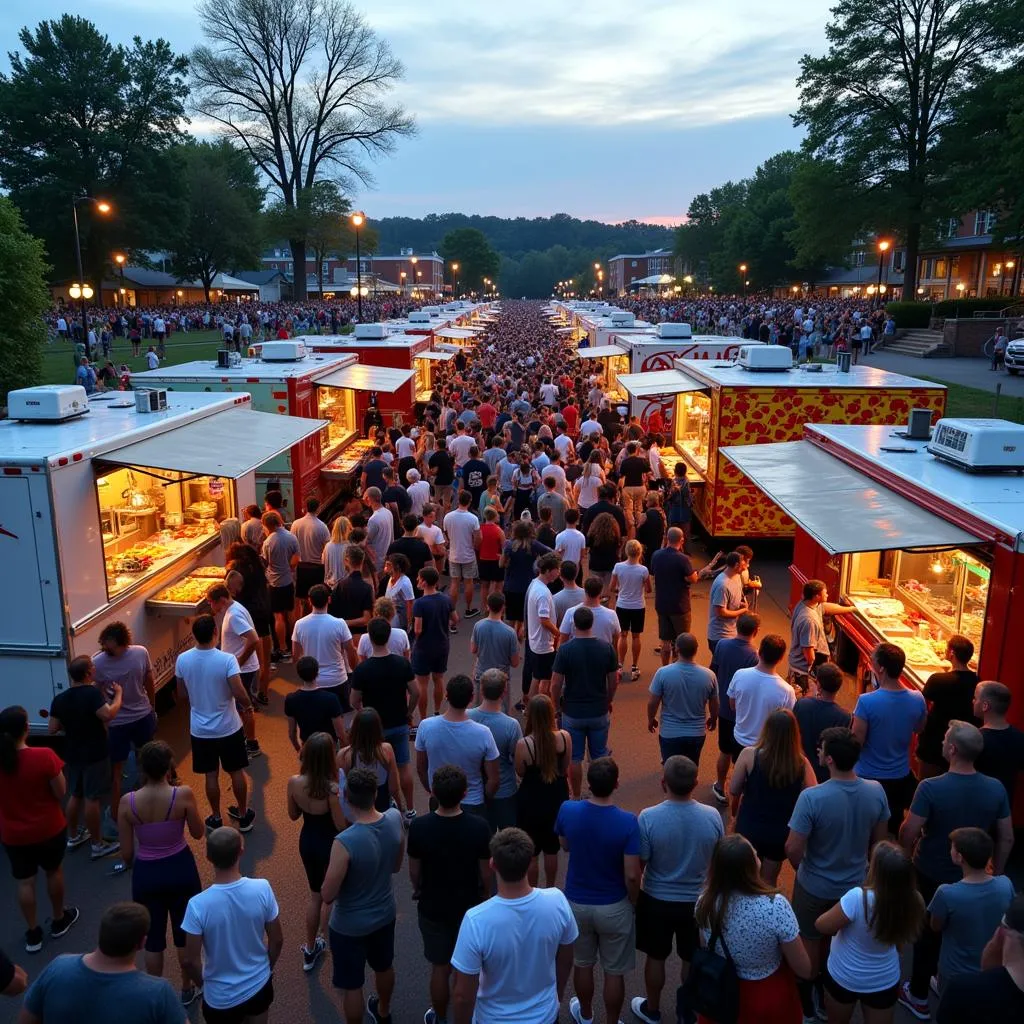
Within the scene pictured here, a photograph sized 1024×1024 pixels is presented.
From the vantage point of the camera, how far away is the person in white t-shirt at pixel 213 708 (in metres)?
6.09

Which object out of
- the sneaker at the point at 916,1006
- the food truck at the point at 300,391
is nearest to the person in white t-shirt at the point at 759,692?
the sneaker at the point at 916,1006

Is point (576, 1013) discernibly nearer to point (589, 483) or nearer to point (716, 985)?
point (716, 985)

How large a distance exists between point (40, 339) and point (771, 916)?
2416 centimetres

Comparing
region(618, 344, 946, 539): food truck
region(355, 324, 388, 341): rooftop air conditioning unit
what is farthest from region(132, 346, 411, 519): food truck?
region(618, 344, 946, 539): food truck

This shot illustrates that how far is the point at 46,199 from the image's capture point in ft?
166

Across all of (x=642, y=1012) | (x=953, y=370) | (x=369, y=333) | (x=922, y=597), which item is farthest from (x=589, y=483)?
(x=953, y=370)

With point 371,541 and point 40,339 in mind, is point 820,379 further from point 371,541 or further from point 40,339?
point 40,339

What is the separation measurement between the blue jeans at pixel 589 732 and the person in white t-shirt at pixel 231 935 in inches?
113

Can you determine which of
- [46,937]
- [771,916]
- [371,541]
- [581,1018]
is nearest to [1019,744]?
[771,916]

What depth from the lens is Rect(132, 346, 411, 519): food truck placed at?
13.0m

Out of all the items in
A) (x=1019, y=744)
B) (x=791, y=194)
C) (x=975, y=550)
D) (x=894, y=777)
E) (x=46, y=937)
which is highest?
(x=791, y=194)

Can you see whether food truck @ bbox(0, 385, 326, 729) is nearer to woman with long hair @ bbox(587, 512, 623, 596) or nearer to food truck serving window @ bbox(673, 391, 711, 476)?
woman with long hair @ bbox(587, 512, 623, 596)

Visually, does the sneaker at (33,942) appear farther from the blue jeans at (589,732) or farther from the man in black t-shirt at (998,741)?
the man in black t-shirt at (998,741)

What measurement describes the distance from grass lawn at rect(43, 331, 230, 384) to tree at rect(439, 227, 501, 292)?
104809mm
